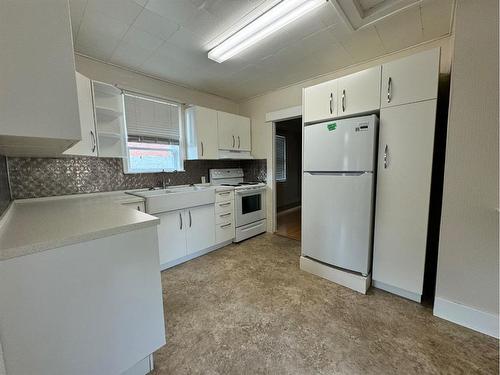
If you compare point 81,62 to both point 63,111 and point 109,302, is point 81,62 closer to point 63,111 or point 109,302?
point 63,111

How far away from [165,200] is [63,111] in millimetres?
1588

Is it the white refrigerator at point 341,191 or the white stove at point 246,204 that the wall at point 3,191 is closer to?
the white stove at point 246,204

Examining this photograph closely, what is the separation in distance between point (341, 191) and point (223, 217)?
69.8 inches

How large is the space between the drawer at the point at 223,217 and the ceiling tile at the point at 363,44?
8.58 feet

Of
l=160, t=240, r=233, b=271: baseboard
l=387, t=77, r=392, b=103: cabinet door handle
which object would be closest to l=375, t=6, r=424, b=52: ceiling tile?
l=387, t=77, r=392, b=103: cabinet door handle

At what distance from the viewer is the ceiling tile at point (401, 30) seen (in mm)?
1792

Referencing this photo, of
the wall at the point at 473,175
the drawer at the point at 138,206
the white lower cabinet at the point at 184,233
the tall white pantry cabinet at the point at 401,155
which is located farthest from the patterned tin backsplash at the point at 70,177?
the wall at the point at 473,175

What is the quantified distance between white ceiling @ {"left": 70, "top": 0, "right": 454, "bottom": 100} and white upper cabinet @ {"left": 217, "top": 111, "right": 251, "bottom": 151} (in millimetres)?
708

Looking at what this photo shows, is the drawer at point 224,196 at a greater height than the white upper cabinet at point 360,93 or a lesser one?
lesser

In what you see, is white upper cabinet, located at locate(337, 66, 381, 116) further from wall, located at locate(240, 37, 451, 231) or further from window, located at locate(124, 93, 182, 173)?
window, located at locate(124, 93, 182, 173)

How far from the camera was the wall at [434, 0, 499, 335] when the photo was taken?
1366 millimetres

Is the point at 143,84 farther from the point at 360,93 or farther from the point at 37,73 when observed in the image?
the point at 360,93

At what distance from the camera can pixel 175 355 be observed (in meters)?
1.35

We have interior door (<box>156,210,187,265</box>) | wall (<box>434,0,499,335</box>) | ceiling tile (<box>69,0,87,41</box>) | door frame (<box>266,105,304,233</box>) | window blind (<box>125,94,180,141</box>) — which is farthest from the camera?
door frame (<box>266,105,304,233</box>)
